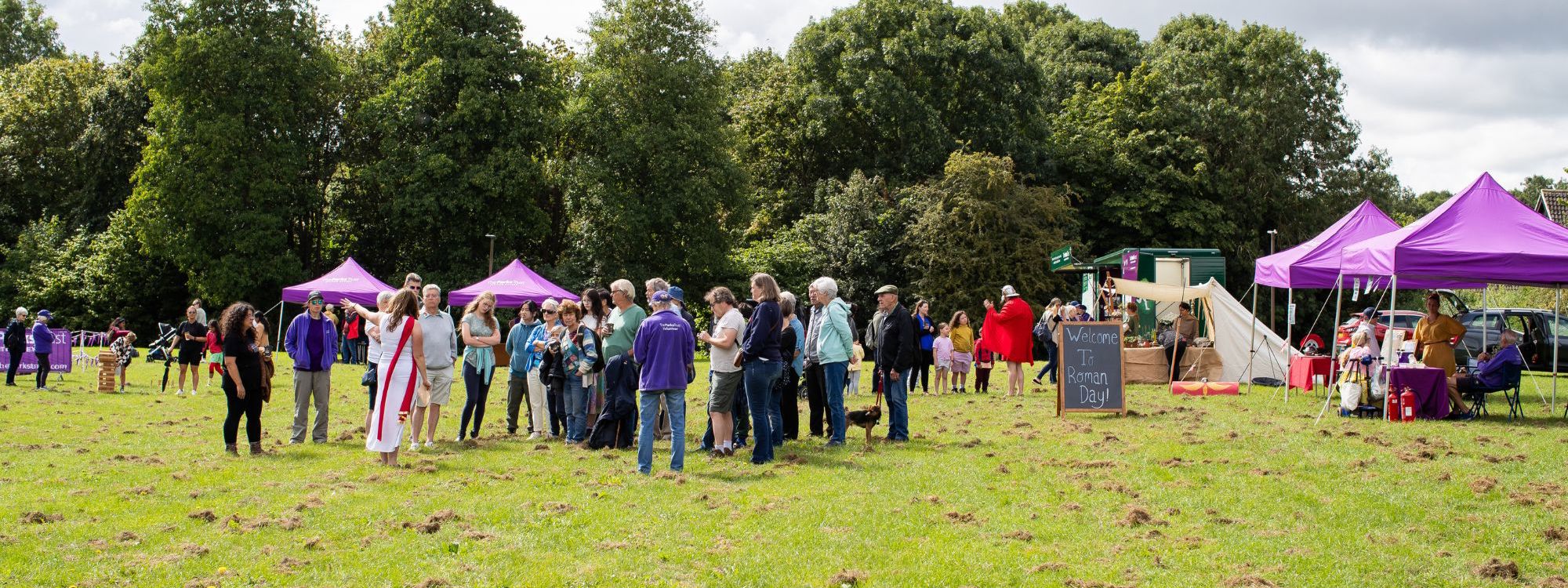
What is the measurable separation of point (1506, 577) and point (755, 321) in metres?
5.60

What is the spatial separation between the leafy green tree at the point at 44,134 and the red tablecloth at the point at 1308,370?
46175mm

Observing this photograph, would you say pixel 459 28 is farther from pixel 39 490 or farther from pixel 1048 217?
pixel 39 490

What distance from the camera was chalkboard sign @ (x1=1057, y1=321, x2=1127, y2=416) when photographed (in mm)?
14234

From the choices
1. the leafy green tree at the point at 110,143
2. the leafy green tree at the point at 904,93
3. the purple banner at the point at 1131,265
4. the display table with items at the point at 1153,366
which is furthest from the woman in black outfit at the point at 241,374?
the leafy green tree at the point at 110,143

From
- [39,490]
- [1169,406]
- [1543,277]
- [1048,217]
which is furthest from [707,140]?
[39,490]

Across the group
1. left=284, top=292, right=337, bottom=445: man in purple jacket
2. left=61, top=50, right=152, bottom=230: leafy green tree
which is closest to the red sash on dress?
left=284, top=292, right=337, bottom=445: man in purple jacket

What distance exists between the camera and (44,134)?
47.8 m

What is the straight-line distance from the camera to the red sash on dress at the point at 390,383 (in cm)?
969

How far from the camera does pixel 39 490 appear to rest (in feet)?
27.0

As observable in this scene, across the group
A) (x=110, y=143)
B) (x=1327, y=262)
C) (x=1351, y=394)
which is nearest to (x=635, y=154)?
(x=110, y=143)

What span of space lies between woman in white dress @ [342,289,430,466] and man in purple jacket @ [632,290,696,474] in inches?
76.2

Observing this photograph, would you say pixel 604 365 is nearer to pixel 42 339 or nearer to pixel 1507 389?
pixel 1507 389

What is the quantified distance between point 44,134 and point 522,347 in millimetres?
45508

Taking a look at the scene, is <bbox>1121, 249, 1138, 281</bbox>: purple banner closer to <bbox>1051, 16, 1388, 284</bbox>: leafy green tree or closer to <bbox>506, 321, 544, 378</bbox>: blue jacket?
<bbox>1051, 16, 1388, 284</bbox>: leafy green tree
